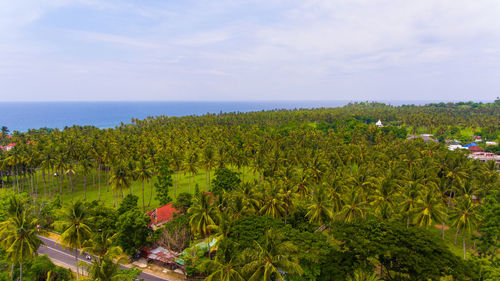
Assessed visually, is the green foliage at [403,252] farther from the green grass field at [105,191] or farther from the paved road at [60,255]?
the green grass field at [105,191]

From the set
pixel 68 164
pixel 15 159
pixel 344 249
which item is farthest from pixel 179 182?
pixel 344 249

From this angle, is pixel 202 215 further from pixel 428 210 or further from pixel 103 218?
pixel 428 210

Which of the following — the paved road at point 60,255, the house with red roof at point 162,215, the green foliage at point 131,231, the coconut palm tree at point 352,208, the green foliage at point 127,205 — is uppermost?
the coconut palm tree at point 352,208

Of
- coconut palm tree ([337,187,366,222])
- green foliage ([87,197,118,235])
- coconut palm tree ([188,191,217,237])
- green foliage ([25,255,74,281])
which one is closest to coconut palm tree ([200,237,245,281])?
coconut palm tree ([188,191,217,237])

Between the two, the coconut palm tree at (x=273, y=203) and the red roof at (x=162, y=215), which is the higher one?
the coconut palm tree at (x=273, y=203)

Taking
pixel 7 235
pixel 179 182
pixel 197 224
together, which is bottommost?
pixel 179 182

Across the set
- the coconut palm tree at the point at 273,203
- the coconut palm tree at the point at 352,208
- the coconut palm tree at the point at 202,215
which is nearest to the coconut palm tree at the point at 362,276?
the coconut palm tree at the point at 352,208

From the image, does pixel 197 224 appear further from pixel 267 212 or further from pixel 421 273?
pixel 421 273

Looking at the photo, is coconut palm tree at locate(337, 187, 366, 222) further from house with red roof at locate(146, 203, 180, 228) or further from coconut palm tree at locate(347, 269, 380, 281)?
house with red roof at locate(146, 203, 180, 228)
